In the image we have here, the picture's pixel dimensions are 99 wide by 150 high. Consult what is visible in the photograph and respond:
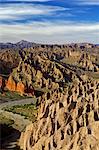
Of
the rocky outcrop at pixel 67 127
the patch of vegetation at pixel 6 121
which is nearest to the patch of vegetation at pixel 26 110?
the patch of vegetation at pixel 6 121

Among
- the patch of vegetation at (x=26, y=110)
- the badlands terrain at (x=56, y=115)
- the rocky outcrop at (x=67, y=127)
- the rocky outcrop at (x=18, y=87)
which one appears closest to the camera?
the rocky outcrop at (x=67, y=127)

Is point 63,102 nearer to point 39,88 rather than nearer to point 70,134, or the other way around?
point 70,134

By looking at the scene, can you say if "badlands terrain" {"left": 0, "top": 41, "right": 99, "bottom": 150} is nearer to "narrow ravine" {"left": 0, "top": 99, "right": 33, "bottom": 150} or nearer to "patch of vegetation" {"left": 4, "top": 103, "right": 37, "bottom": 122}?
"patch of vegetation" {"left": 4, "top": 103, "right": 37, "bottom": 122}

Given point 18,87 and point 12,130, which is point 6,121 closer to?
point 12,130

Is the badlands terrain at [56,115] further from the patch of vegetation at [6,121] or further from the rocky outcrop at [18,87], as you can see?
the patch of vegetation at [6,121]

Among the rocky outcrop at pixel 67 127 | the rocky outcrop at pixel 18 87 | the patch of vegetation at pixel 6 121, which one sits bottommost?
the rocky outcrop at pixel 18 87

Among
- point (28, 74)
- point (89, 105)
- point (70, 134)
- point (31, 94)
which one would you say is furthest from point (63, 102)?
point (28, 74)

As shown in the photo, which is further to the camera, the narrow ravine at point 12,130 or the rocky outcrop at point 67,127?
the narrow ravine at point 12,130

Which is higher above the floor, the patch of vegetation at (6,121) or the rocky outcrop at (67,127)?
the rocky outcrop at (67,127)

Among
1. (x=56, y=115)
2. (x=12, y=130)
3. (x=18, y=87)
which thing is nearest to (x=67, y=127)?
(x=56, y=115)
